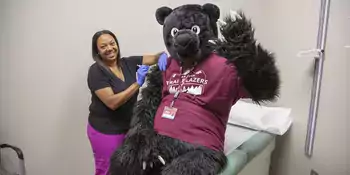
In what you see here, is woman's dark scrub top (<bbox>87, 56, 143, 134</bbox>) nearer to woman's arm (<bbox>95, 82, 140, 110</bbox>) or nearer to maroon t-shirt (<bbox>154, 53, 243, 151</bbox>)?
woman's arm (<bbox>95, 82, 140, 110</bbox>)

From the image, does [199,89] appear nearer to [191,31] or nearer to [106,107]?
[191,31]

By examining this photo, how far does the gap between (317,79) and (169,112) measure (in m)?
0.87

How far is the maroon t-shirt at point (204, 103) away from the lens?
158cm

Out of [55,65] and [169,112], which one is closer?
[169,112]

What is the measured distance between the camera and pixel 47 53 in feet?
9.33

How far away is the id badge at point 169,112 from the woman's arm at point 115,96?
418mm

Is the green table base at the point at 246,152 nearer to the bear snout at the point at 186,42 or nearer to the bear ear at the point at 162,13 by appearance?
the bear snout at the point at 186,42

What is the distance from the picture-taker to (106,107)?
2137 mm

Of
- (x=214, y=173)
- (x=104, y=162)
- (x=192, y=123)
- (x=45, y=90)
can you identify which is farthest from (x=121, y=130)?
(x=45, y=90)

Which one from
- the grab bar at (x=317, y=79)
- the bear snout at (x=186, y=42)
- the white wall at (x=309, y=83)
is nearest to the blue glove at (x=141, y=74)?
the bear snout at (x=186, y=42)

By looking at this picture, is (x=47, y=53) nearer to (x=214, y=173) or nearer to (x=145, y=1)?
(x=145, y=1)

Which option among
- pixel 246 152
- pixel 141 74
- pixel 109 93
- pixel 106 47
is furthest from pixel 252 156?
pixel 106 47

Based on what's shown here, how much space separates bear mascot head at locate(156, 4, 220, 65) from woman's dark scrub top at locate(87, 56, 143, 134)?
0.52 metres

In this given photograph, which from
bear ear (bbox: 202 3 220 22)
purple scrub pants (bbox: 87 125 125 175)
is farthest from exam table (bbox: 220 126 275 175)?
purple scrub pants (bbox: 87 125 125 175)
